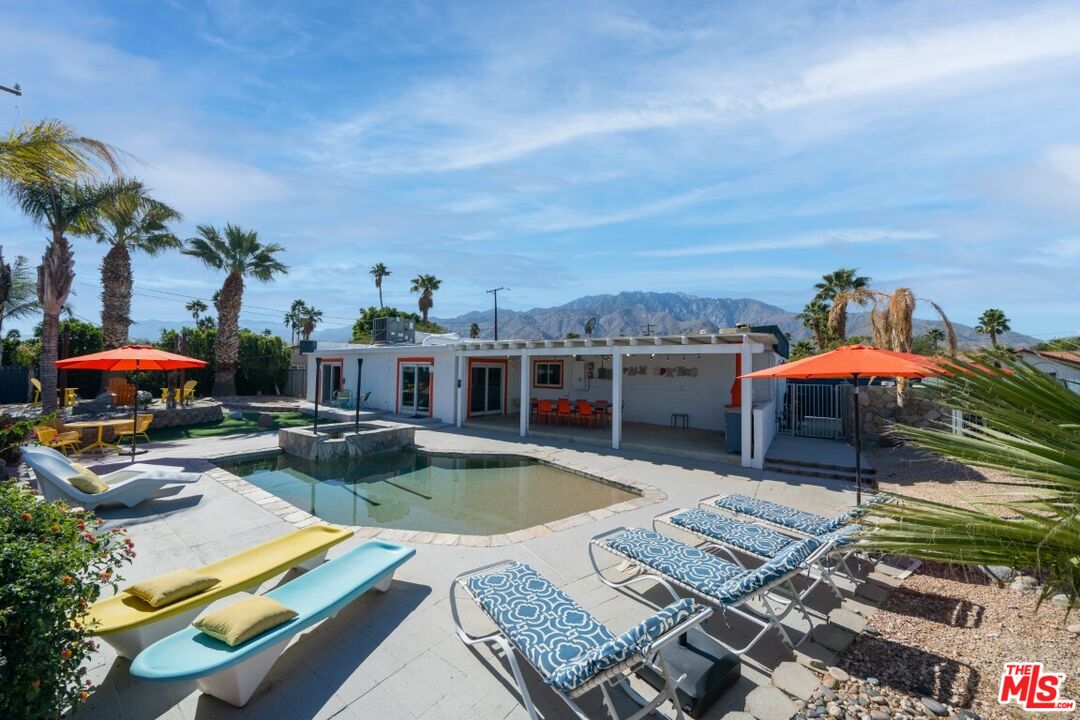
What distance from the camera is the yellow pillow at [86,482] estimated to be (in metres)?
5.82

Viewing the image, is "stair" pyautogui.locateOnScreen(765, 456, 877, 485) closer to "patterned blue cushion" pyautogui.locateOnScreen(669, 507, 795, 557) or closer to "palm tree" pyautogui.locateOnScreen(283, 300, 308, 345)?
"patterned blue cushion" pyautogui.locateOnScreen(669, 507, 795, 557)

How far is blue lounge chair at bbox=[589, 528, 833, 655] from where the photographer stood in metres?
3.10

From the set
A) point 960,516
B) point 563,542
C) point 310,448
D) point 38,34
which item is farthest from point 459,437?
point 960,516

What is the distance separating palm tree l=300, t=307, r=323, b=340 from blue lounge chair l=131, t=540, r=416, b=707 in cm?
5440

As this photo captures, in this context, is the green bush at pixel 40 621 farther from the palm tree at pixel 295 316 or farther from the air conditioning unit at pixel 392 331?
the palm tree at pixel 295 316

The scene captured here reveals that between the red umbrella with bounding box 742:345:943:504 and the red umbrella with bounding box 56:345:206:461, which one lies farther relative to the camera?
→ the red umbrella with bounding box 56:345:206:461

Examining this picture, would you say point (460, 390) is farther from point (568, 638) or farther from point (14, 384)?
point (14, 384)

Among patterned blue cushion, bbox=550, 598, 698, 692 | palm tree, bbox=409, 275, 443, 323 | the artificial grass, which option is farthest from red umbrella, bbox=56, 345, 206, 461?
palm tree, bbox=409, 275, 443, 323

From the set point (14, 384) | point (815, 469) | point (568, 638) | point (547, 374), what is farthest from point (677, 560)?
point (14, 384)

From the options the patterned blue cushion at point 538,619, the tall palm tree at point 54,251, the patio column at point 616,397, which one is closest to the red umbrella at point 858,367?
the patterned blue cushion at point 538,619

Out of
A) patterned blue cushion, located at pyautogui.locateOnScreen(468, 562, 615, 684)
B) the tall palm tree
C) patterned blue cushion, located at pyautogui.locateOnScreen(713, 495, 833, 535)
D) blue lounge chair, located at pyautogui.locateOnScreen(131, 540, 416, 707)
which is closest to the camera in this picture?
blue lounge chair, located at pyautogui.locateOnScreen(131, 540, 416, 707)

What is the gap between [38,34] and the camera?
5.32 meters

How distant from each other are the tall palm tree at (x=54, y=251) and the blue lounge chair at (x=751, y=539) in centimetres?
1625

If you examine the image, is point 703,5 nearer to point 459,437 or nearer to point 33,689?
point 33,689
